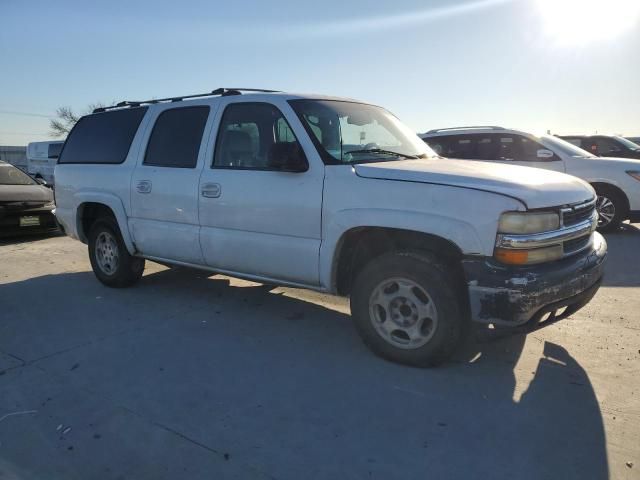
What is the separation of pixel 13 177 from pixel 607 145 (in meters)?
13.4

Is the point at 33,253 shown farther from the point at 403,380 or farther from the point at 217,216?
the point at 403,380

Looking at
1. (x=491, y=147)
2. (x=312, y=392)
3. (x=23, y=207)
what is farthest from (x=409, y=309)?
(x=23, y=207)

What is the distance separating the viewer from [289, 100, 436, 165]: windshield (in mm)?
4035

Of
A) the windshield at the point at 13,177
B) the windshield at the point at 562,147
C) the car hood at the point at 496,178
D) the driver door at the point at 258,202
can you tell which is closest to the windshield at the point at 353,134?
the driver door at the point at 258,202

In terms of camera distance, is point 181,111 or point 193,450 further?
point 181,111

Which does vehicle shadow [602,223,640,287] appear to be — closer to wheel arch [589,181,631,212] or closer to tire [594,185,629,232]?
tire [594,185,629,232]

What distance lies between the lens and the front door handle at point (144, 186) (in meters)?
5.06

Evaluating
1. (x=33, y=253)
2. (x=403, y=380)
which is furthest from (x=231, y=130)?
(x=33, y=253)

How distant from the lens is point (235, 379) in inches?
138

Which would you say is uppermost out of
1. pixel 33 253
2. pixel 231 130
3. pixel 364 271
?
pixel 231 130

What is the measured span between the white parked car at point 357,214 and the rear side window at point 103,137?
0.04 m

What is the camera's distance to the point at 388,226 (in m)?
3.49

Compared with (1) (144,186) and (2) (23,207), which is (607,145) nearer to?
(1) (144,186)

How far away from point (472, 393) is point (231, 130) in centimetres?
295
